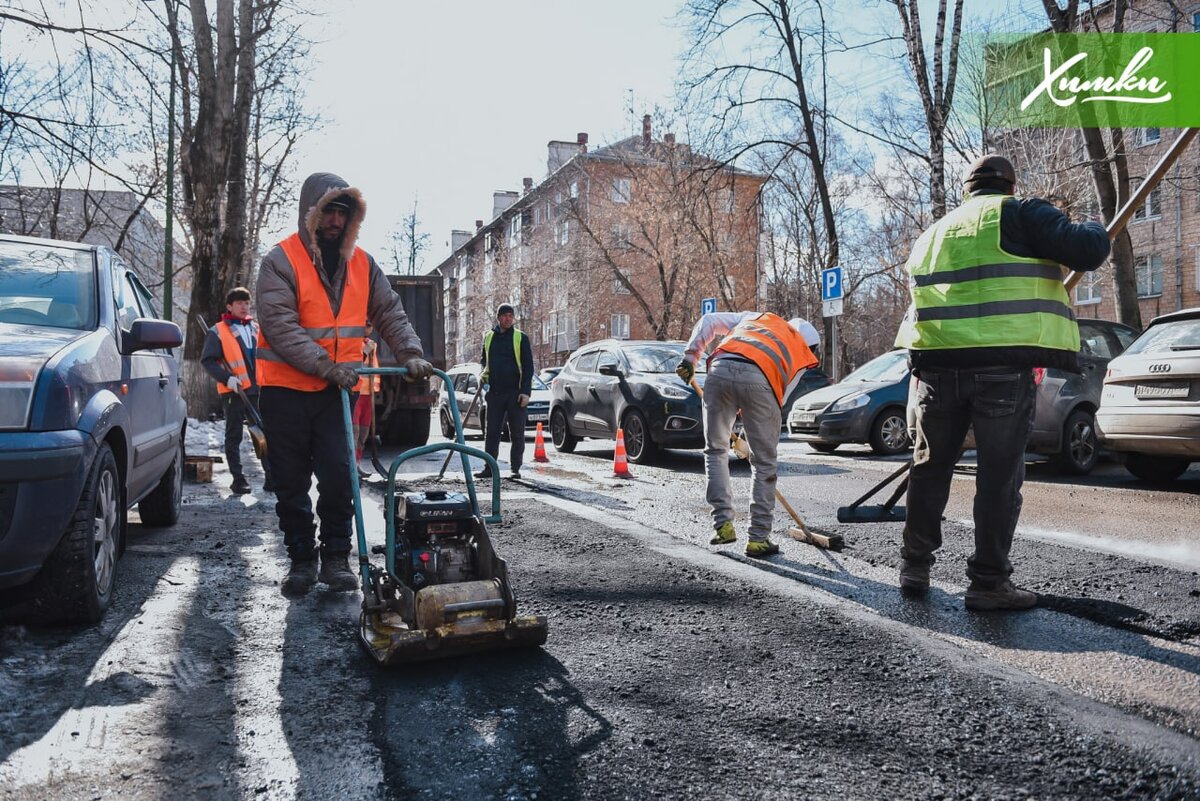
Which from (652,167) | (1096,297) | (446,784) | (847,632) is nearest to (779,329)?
(847,632)

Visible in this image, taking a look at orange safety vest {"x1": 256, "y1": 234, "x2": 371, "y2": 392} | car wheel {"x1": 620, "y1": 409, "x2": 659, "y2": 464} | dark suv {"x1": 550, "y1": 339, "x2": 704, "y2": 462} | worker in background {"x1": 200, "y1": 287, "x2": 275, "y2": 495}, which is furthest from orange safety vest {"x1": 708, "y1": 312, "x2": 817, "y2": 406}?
car wheel {"x1": 620, "y1": 409, "x2": 659, "y2": 464}

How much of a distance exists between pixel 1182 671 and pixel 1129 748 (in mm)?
934

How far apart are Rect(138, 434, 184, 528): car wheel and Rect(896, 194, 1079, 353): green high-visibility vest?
16.7 feet

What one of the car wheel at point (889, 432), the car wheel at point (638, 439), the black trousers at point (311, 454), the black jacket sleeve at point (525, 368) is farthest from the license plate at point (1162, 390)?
the black trousers at point (311, 454)

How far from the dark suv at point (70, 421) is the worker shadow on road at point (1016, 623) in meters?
3.43

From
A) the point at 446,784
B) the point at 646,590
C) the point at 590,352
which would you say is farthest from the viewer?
the point at 590,352

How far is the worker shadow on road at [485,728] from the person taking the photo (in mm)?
2463

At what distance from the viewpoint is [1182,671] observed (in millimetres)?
3354

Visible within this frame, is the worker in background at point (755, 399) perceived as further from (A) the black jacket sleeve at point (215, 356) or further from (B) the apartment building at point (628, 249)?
(B) the apartment building at point (628, 249)

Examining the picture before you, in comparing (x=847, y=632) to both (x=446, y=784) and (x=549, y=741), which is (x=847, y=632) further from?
(x=446, y=784)

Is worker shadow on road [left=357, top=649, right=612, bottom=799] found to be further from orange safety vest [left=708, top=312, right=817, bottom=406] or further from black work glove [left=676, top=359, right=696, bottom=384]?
black work glove [left=676, top=359, right=696, bottom=384]

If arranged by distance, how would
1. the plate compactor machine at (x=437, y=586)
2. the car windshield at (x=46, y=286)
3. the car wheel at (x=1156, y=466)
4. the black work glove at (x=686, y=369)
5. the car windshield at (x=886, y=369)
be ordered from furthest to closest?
the car windshield at (x=886, y=369) → the car wheel at (x=1156, y=466) → the black work glove at (x=686, y=369) → the car windshield at (x=46, y=286) → the plate compactor machine at (x=437, y=586)

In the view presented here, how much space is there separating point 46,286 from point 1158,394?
8.59 m

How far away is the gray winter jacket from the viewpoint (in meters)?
4.35
